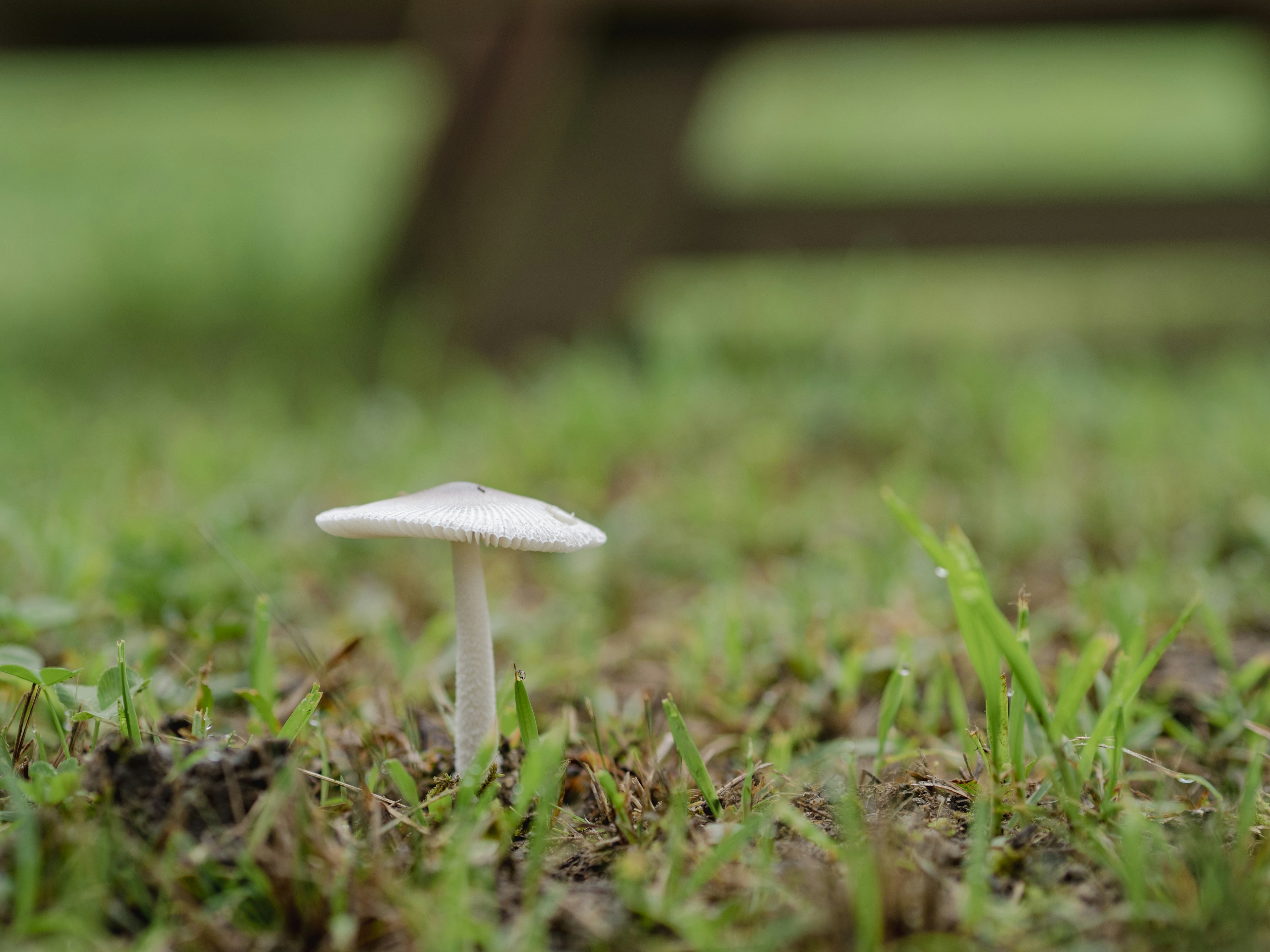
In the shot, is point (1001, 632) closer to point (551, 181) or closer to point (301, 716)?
point (301, 716)

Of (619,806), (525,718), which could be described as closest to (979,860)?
(619,806)

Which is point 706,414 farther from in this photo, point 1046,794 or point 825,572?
point 1046,794

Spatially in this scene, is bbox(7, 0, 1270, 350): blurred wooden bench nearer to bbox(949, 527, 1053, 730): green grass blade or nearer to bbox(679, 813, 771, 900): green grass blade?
bbox(949, 527, 1053, 730): green grass blade

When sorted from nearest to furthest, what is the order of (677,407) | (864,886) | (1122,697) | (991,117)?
(864,886) → (1122,697) → (677,407) → (991,117)

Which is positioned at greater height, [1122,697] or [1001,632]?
[1001,632]

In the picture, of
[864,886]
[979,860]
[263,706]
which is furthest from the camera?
[263,706]

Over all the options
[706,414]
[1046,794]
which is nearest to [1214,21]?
[706,414]

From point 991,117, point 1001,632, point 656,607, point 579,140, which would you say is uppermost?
point 991,117

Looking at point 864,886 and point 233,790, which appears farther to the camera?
point 233,790
